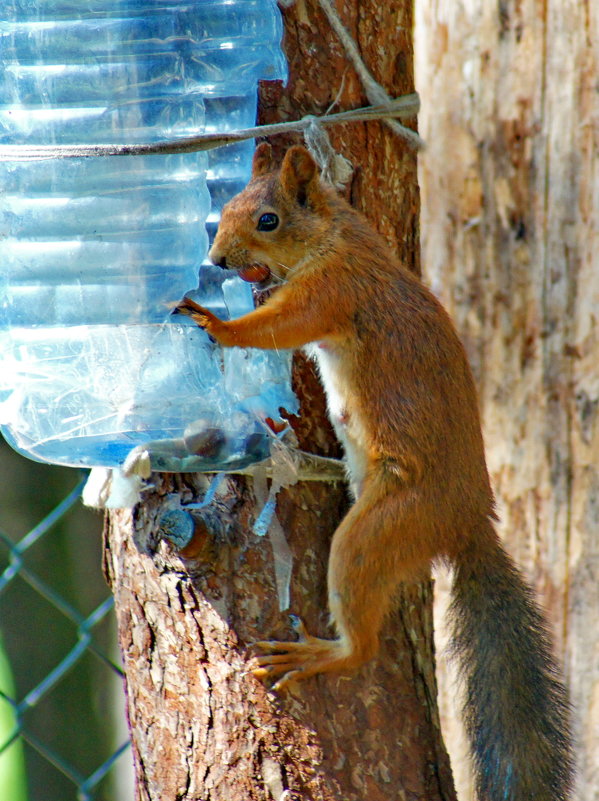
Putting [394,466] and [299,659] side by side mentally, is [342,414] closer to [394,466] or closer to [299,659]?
[394,466]

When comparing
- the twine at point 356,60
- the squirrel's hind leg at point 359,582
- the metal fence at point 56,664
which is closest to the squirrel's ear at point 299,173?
the twine at point 356,60

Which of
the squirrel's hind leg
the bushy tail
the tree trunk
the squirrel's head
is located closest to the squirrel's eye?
the squirrel's head

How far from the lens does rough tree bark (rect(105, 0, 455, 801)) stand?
1.69 meters

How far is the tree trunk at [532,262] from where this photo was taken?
2477 millimetres

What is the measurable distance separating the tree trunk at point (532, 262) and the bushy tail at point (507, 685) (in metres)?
0.74

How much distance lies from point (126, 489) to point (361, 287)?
1.70ft

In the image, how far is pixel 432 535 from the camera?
1.75 meters

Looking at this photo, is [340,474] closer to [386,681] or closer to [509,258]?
[386,681]

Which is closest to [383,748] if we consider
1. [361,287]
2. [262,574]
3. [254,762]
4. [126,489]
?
[254,762]

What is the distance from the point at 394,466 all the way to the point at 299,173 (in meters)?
0.52

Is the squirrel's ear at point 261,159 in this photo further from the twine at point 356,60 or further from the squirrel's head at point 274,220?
the twine at point 356,60

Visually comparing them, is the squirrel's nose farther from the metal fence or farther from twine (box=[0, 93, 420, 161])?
the metal fence

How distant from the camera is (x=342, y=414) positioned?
1.79 m

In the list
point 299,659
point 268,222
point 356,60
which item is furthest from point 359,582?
point 356,60
